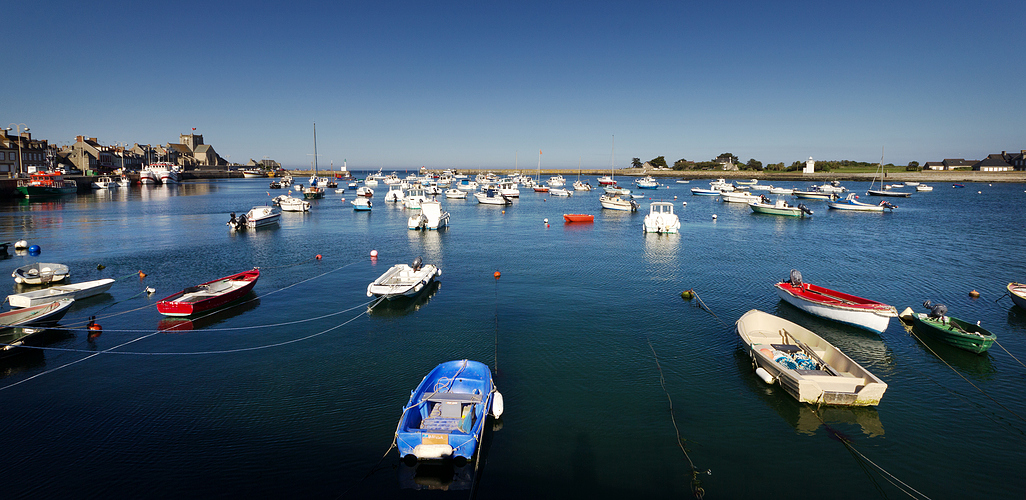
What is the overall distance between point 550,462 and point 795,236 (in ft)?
158

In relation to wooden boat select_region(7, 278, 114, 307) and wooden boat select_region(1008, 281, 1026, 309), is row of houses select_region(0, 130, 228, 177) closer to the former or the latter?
wooden boat select_region(7, 278, 114, 307)

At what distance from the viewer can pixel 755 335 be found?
19.0 metres

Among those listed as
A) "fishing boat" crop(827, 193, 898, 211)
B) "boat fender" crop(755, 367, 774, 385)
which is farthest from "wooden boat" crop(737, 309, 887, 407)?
"fishing boat" crop(827, 193, 898, 211)

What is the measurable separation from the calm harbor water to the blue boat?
855mm

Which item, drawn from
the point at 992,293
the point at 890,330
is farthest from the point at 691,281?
the point at 992,293

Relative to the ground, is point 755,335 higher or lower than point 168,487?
higher

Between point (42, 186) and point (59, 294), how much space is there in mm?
84845

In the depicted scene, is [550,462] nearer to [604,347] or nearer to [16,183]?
[604,347]

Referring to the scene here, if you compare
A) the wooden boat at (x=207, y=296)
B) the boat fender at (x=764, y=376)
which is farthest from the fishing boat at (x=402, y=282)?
the boat fender at (x=764, y=376)

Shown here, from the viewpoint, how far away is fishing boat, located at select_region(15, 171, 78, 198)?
81188mm

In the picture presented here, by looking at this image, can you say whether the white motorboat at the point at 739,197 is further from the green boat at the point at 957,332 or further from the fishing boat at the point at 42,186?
the fishing boat at the point at 42,186

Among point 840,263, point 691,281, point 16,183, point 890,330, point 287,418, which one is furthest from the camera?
point 16,183

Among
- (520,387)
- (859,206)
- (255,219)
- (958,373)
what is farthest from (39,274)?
(859,206)

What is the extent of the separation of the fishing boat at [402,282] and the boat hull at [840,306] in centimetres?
1930
